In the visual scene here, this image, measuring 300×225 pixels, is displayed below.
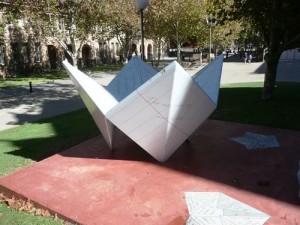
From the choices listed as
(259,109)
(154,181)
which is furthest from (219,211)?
(259,109)

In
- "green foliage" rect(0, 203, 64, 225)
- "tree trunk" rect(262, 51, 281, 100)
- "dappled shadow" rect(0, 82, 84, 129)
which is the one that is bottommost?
"dappled shadow" rect(0, 82, 84, 129)

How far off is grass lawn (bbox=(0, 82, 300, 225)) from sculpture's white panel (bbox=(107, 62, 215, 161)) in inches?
104

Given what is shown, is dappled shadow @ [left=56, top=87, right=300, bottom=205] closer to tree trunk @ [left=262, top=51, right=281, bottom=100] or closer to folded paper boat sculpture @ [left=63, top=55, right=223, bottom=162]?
folded paper boat sculpture @ [left=63, top=55, right=223, bottom=162]

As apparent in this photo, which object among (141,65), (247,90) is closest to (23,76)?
(247,90)

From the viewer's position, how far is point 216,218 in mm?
5168

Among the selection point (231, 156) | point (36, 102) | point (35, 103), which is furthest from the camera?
point (36, 102)

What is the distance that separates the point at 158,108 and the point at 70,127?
6022 millimetres

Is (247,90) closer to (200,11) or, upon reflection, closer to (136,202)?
(136,202)

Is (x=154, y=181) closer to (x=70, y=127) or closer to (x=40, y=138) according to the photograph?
(x=40, y=138)

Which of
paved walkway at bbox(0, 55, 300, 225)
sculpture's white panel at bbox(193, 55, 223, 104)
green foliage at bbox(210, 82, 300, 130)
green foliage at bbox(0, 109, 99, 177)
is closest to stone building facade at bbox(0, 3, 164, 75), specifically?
green foliage at bbox(0, 109, 99, 177)

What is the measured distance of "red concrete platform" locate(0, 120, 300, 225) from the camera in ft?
17.8

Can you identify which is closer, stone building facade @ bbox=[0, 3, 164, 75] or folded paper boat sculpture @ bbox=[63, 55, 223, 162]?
folded paper boat sculpture @ bbox=[63, 55, 223, 162]

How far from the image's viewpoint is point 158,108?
21.5 ft

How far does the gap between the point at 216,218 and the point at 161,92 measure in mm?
2439
